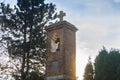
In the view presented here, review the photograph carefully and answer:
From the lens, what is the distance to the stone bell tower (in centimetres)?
3038

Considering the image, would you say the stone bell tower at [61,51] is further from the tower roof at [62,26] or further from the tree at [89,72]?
the tree at [89,72]

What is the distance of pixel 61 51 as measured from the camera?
3084 centimetres

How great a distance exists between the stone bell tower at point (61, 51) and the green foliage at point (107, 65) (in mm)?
3372

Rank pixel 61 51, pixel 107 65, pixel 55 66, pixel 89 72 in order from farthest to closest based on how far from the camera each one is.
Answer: pixel 89 72, pixel 107 65, pixel 55 66, pixel 61 51

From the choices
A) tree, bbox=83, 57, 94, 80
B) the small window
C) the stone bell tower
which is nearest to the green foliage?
tree, bbox=83, 57, 94, 80

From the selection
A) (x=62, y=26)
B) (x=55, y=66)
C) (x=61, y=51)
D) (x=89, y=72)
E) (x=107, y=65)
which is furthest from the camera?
(x=89, y=72)

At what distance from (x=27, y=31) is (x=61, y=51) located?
498cm

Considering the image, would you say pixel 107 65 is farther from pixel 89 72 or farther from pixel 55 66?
pixel 55 66

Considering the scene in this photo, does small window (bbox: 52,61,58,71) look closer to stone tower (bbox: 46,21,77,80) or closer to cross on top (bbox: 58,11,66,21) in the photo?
stone tower (bbox: 46,21,77,80)

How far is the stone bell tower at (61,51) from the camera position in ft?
99.7

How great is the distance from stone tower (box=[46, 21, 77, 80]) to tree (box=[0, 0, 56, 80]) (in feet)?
3.96

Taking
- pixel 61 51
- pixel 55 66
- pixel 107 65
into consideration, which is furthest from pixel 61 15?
pixel 107 65

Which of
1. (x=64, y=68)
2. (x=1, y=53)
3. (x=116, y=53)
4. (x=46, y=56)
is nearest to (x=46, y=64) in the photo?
(x=46, y=56)

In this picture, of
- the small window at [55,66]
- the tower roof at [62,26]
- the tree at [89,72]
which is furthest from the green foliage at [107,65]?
the small window at [55,66]
